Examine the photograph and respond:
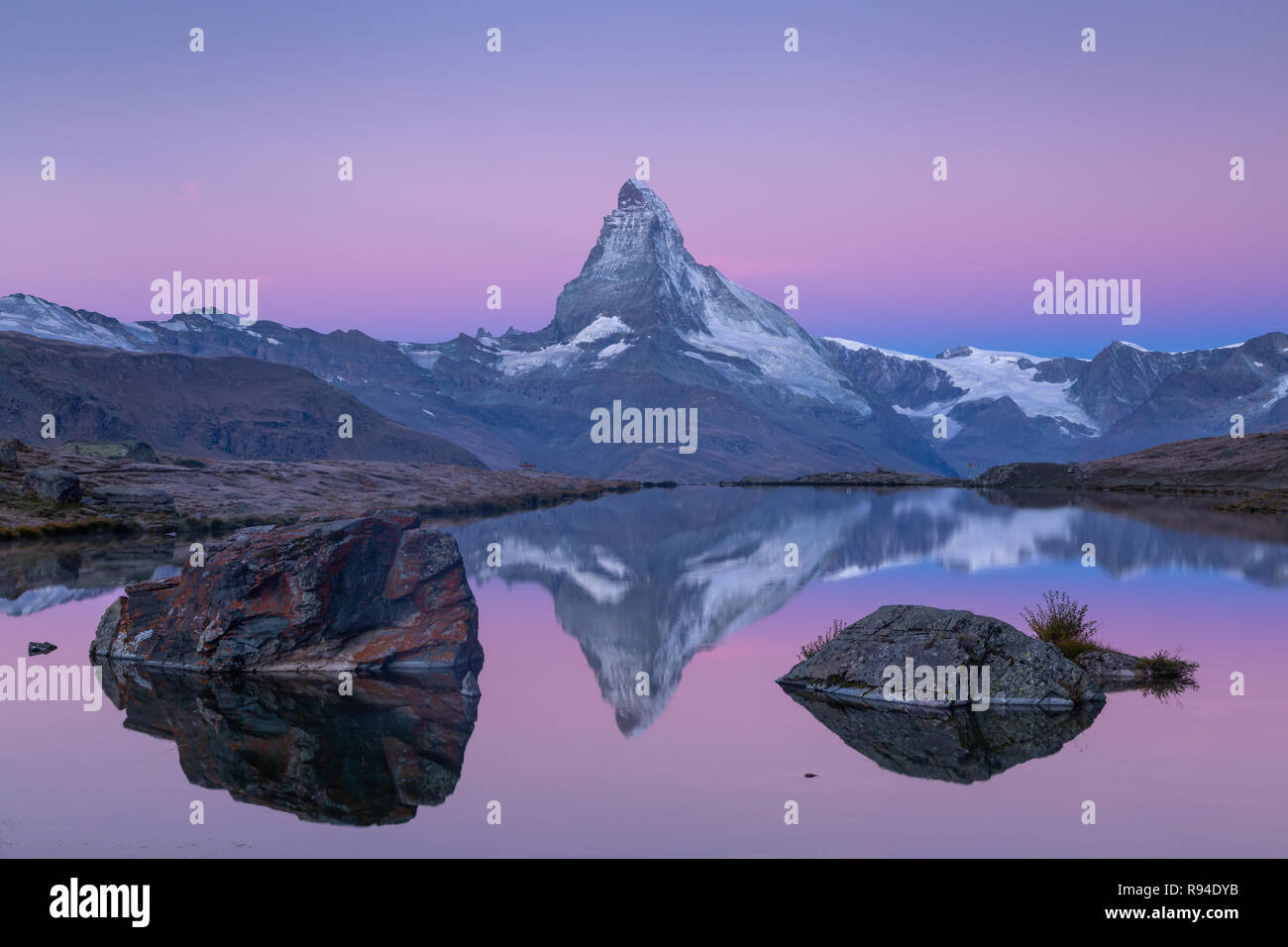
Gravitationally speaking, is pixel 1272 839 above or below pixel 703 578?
below

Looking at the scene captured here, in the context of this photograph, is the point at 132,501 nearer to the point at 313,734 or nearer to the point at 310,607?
the point at 310,607

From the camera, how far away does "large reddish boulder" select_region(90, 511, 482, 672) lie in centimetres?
2741

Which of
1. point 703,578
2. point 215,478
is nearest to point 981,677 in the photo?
point 703,578

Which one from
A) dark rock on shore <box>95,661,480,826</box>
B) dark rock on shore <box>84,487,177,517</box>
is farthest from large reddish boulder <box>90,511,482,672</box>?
dark rock on shore <box>84,487,177,517</box>

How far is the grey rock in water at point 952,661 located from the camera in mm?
23250

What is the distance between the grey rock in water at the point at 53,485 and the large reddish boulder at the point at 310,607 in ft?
209

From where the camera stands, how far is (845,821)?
16.1m

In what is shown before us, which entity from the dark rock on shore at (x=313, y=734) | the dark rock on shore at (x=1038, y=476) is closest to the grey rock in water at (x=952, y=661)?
the dark rock on shore at (x=313, y=734)

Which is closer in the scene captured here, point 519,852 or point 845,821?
point 519,852

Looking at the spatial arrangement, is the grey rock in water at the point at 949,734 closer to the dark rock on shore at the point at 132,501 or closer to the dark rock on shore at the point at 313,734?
the dark rock on shore at the point at 313,734
